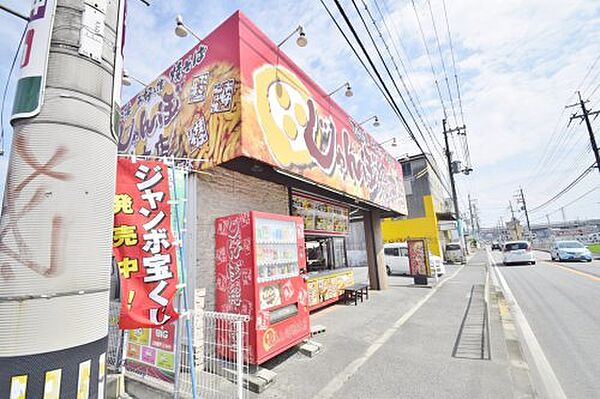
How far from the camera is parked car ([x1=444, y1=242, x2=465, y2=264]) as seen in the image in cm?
2605

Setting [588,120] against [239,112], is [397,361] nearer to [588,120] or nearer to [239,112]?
[239,112]

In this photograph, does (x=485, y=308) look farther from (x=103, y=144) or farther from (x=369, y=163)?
(x=103, y=144)

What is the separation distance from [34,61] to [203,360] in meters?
4.52

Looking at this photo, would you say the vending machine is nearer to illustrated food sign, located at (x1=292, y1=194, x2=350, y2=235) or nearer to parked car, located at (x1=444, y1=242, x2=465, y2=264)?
illustrated food sign, located at (x1=292, y1=194, x2=350, y2=235)

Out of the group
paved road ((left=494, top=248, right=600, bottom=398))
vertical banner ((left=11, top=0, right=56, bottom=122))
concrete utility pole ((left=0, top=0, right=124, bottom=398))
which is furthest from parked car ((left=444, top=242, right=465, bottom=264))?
vertical banner ((left=11, top=0, right=56, bottom=122))

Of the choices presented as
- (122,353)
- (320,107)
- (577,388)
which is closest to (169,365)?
(122,353)

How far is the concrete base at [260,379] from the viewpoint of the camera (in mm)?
3965

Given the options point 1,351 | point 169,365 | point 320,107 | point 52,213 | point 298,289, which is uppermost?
point 320,107

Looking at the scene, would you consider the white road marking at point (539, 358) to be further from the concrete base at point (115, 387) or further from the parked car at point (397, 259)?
the parked car at point (397, 259)

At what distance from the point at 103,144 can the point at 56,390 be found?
1.69 metres

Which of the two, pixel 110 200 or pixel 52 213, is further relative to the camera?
pixel 110 200

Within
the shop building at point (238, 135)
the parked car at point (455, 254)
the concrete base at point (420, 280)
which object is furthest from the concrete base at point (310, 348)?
the parked car at point (455, 254)

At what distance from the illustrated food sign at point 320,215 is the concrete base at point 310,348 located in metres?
3.26

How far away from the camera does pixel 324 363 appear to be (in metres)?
4.87
